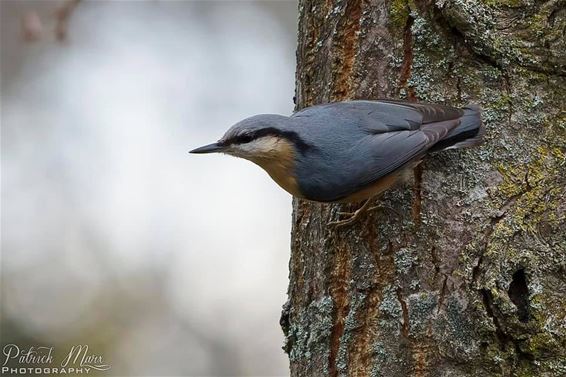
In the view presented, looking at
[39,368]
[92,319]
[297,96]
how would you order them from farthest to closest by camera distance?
[92,319] < [39,368] < [297,96]

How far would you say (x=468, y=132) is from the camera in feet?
7.17

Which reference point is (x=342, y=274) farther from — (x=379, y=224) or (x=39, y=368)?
(x=39, y=368)

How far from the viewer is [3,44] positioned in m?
7.72

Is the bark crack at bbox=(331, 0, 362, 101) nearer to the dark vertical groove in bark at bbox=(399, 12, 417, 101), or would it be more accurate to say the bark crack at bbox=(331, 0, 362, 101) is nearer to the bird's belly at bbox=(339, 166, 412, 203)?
the dark vertical groove in bark at bbox=(399, 12, 417, 101)

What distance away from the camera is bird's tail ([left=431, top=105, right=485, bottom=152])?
7.16 ft

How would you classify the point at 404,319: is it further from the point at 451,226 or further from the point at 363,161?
the point at 363,161

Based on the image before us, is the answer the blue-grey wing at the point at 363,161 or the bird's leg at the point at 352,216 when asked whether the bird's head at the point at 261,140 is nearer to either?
the blue-grey wing at the point at 363,161

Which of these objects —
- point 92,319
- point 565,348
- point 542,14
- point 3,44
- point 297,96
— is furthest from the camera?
point 3,44

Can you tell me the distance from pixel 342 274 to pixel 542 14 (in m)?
0.98

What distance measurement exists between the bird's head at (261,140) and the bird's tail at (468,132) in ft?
1.62

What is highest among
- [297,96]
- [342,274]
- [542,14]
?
[542,14]

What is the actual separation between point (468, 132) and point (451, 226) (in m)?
0.28

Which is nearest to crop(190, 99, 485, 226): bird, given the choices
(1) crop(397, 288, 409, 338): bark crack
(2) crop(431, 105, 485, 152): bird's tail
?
(2) crop(431, 105, 485, 152): bird's tail

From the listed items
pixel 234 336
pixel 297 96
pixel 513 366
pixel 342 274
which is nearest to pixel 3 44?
pixel 234 336
